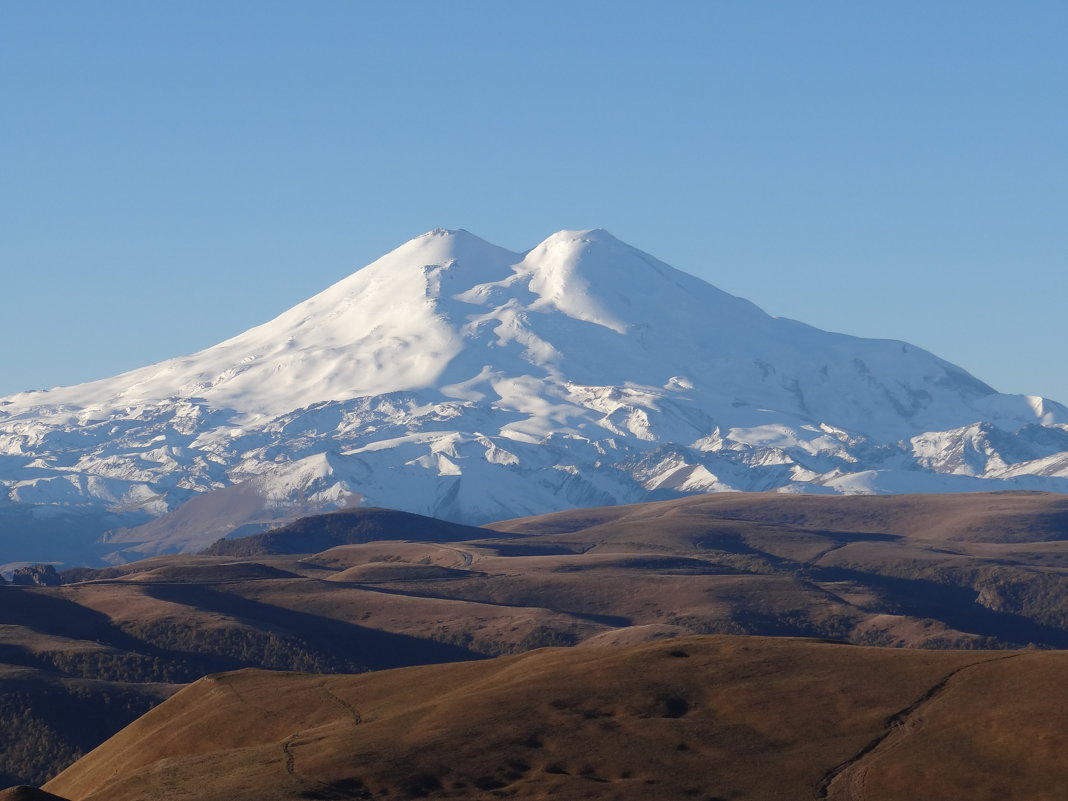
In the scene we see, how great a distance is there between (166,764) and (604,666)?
2678 cm

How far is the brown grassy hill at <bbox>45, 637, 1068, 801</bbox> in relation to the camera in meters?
88.9

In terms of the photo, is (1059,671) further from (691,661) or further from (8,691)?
(8,691)

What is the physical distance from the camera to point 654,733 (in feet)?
320

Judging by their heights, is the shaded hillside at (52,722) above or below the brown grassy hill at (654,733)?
below

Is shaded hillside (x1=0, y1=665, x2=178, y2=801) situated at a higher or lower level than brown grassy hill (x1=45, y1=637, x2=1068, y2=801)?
lower

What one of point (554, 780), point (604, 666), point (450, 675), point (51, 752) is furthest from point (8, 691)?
point (554, 780)

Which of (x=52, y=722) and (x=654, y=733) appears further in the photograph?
(x=52, y=722)

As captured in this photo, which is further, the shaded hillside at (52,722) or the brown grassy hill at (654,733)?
the shaded hillside at (52,722)

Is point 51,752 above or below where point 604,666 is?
below

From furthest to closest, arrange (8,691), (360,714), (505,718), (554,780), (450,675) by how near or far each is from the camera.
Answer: (8,691) < (450,675) < (360,714) < (505,718) < (554,780)

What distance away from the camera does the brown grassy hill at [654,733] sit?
292 feet

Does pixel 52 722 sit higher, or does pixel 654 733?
pixel 654 733

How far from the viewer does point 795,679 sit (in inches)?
4161

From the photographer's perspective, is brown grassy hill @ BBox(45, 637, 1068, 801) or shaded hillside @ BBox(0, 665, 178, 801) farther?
shaded hillside @ BBox(0, 665, 178, 801)
